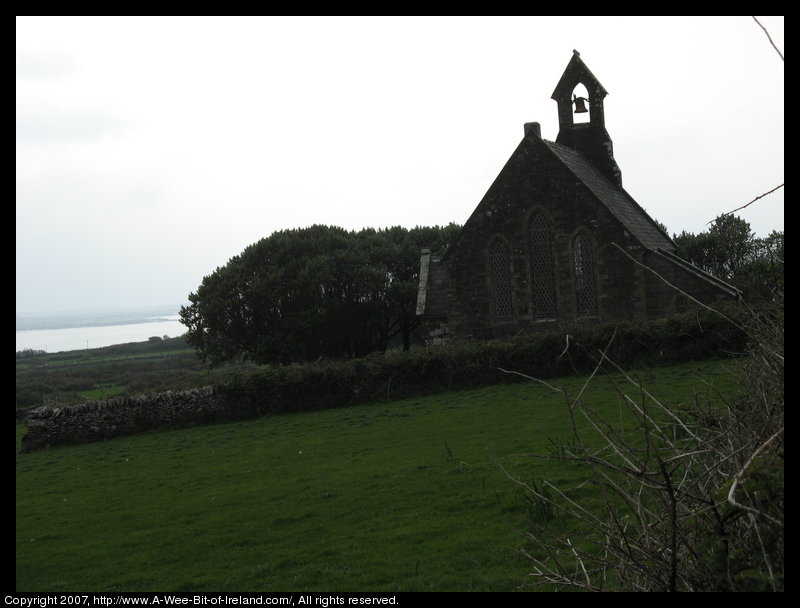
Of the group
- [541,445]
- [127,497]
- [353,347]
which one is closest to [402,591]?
[541,445]

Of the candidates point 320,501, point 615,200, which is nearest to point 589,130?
point 615,200

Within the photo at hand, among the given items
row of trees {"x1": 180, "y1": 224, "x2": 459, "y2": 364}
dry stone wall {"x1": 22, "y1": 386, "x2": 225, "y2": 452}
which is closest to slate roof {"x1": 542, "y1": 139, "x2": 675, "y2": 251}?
row of trees {"x1": 180, "y1": 224, "x2": 459, "y2": 364}

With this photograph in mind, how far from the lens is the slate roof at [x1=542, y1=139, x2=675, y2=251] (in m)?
26.3

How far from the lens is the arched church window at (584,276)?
26.2 metres

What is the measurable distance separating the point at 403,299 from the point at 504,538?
107 feet

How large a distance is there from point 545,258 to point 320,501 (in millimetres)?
17248

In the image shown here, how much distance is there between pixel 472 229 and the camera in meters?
27.5

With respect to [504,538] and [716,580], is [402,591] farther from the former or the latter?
[716,580]

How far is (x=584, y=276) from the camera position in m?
26.4

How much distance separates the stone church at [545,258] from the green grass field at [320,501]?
554 cm

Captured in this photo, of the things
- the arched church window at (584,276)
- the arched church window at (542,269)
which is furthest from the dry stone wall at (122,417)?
the arched church window at (584,276)

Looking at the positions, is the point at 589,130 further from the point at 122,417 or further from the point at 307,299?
the point at 122,417

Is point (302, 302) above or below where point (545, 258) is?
below

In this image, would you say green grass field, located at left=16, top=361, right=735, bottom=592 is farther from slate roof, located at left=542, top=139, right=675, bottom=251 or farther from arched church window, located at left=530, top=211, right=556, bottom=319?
slate roof, located at left=542, top=139, right=675, bottom=251
